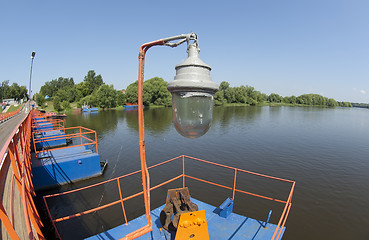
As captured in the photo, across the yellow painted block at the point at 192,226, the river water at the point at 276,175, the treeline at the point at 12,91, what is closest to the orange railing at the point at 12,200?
the yellow painted block at the point at 192,226

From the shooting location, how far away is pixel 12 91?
84.6 meters

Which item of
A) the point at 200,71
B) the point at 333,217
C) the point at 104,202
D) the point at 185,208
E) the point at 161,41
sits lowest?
the point at 333,217

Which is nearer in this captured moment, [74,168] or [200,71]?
[200,71]

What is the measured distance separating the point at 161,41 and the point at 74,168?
1129 centimetres

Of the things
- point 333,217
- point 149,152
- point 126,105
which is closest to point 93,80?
point 126,105

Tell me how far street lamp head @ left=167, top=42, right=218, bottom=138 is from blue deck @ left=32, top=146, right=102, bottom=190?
11056mm

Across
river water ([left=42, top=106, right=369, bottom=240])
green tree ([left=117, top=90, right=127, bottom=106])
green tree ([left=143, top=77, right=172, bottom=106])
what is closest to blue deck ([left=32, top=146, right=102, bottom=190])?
river water ([left=42, top=106, right=369, bottom=240])

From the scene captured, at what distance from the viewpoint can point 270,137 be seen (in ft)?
83.0

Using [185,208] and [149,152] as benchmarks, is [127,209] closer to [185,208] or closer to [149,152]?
[185,208]

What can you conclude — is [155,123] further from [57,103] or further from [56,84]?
[56,84]

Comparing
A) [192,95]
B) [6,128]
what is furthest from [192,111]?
[6,128]

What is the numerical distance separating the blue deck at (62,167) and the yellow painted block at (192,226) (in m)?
9.79

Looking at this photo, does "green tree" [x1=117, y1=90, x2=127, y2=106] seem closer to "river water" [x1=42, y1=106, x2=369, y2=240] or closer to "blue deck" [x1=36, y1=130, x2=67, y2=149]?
"river water" [x1=42, y1=106, x2=369, y2=240]

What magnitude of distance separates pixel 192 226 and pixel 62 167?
1011 centimetres
